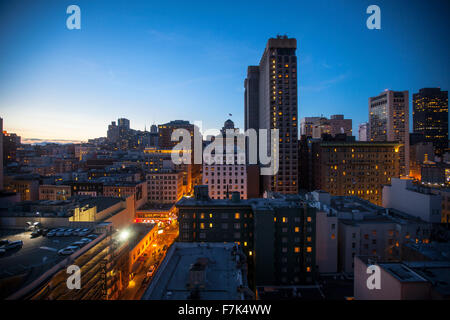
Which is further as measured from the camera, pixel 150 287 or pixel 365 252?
pixel 365 252

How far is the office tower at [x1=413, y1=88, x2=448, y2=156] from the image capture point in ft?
341

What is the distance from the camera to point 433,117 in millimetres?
108875

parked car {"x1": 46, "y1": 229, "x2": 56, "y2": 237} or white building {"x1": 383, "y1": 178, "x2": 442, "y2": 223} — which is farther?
white building {"x1": 383, "y1": 178, "x2": 442, "y2": 223}

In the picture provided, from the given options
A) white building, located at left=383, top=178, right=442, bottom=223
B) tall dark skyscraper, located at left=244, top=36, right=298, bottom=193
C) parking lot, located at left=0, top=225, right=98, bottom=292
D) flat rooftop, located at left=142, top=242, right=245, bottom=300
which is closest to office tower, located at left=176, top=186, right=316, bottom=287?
flat rooftop, located at left=142, top=242, right=245, bottom=300

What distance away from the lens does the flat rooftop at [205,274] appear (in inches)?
370

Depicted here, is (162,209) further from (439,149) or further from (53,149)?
(53,149)

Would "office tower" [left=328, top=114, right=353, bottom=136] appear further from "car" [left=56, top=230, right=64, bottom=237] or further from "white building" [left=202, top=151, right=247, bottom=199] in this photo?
"car" [left=56, top=230, right=64, bottom=237]

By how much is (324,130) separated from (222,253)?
14633 cm

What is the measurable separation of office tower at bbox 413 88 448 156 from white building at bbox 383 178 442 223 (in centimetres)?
10088

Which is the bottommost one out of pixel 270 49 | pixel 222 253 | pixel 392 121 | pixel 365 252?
pixel 365 252

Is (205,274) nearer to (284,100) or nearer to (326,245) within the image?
(326,245)

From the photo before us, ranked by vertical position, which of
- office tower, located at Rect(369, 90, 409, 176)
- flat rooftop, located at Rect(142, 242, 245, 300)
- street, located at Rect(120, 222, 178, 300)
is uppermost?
office tower, located at Rect(369, 90, 409, 176)

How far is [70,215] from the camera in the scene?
21125 mm

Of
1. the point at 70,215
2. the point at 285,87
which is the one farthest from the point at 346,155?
the point at 70,215
